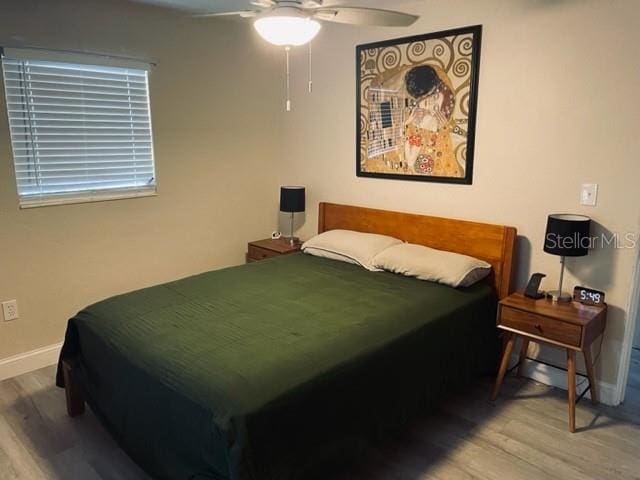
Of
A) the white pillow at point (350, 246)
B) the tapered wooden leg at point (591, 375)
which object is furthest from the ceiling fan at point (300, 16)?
the tapered wooden leg at point (591, 375)

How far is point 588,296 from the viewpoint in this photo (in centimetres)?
257

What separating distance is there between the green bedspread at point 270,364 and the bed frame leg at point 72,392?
0.24 ft

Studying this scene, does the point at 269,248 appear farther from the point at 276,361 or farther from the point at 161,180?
Answer: the point at 276,361

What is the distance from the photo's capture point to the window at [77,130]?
9.15 feet

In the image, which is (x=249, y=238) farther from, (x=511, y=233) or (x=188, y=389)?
(x=188, y=389)

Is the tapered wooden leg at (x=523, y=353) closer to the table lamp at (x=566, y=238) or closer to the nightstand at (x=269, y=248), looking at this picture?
the table lamp at (x=566, y=238)

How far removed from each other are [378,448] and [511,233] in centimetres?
144

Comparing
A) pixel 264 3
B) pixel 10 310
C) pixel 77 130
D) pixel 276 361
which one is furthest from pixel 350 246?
pixel 10 310

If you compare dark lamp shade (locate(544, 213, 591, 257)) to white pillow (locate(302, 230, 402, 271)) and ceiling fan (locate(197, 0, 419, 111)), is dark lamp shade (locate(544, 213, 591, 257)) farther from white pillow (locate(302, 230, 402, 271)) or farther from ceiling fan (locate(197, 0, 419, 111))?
ceiling fan (locate(197, 0, 419, 111))

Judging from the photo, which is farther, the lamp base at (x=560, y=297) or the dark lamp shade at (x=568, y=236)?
the lamp base at (x=560, y=297)

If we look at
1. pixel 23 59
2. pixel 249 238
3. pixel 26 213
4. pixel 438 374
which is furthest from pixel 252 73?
pixel 438 374

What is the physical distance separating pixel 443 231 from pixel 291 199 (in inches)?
49.5

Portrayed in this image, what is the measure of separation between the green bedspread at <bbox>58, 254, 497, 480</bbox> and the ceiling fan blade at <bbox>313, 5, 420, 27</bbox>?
1.33m

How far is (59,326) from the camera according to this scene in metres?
3.13
